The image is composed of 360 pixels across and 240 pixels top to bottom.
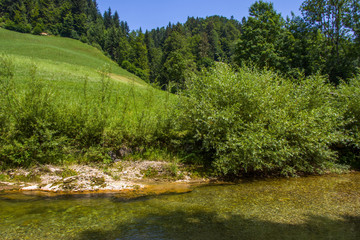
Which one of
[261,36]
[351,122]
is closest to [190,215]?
[351,122]

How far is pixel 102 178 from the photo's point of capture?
10148mm

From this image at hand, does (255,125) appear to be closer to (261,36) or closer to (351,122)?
(351,122)

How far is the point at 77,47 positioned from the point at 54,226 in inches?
3804

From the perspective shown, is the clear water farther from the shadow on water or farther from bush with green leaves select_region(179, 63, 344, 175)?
bush with green leaves select_region(179, 63, 344, 175)

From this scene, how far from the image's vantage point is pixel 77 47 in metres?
90.9

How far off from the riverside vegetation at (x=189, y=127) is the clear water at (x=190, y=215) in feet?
7.70

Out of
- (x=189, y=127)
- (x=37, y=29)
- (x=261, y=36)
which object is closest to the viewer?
(x=189, y=127)

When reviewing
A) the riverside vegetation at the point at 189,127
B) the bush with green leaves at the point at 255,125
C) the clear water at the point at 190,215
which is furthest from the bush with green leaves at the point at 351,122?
the clear water at the point at 190,215

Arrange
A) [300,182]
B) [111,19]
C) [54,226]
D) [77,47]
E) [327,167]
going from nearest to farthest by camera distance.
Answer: [54,226], [300,182], [327,167], [77,47], [111,19]

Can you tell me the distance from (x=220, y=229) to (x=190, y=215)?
→ 1.14 meters

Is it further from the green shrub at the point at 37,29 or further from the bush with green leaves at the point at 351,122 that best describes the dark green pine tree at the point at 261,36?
the green shrub at the point at 37,29

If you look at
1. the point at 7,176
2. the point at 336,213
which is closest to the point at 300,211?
the point at 336,213

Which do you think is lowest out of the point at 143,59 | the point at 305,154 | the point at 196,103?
the point at 305,154

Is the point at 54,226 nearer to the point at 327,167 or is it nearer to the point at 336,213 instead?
the point at 336,213
